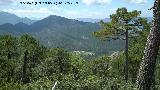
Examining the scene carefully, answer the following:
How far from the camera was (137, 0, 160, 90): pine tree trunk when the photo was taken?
9.84m

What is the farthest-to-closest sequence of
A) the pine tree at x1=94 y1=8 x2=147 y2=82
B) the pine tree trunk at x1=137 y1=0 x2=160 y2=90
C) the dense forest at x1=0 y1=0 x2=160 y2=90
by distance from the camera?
1. the pine tree at x1=94 y1=8 x2=147 y2=82
2. the dense forest at x1=0 y1=0 x2=160 y2=90
3. the pine tree trunk at x1=137 y1=0 x2=160 y2=90

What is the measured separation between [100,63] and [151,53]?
52.5m

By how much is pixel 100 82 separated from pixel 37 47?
5866cm

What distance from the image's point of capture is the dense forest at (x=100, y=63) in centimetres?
1021

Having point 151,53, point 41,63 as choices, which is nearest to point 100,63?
point 41,63

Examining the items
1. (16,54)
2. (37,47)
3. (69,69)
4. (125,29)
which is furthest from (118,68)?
(125,29)

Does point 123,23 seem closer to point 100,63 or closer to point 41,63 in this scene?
point 41,63

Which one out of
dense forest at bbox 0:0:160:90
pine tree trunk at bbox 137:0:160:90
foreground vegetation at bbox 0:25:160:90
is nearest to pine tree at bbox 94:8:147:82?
dense forest at bbox 0:0:160:90

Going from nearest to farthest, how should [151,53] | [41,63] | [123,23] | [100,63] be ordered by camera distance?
1. [151,53]
2. [123,23]
3. [41,63]
4. [100,63]

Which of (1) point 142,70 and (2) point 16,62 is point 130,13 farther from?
(2) point 16,62

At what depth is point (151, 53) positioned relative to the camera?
1005cm

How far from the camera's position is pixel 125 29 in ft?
115

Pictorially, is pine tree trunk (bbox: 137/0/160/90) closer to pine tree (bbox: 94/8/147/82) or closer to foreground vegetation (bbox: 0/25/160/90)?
pine tree (bbox: 94/8/147/82)

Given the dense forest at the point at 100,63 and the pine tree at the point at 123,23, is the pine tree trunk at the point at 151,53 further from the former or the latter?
the pine tree at the point at 123,23
